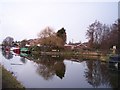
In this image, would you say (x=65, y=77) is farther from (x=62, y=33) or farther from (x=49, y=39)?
(x=62, y=33)

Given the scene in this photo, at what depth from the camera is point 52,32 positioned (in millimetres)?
69438

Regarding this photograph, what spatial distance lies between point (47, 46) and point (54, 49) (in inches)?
110

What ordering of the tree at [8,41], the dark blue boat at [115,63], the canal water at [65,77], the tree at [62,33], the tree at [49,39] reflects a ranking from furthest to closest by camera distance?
the tree at [8,41] < the tree at [62,33] < the tree at [49,39] < the dark blue boat at [115,63] < the canal water at [65,77]

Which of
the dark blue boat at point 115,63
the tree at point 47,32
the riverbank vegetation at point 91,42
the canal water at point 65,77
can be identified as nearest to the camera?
the canal water at point 65,77

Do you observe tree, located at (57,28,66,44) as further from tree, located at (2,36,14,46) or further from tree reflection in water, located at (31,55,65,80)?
tree reflection in water, located at (31,55,65,80)

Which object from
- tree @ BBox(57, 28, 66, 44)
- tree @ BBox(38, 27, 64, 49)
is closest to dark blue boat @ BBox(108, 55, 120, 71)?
tree @ BBox(38, 27, 64, 49)

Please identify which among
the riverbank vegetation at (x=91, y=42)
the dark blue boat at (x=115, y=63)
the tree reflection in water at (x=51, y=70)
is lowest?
the tree reflection in water at (x=51, y=70)

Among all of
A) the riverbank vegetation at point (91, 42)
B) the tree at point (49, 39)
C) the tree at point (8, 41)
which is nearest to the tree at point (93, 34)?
the riverbank vegetation at point (91, 42)

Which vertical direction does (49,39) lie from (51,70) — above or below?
above

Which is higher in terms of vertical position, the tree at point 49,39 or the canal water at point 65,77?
the tree at point 49,39

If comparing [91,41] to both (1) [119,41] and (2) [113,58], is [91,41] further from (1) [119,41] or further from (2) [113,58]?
(2) [113,58]

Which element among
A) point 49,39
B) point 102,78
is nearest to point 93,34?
point 49,39

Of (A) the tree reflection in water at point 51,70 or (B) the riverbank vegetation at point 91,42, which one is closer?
(A) the tree reflection in water at point 51,70

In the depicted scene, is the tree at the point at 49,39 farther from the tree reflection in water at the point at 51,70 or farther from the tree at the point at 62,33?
the tree reflection in water at the point at 51,70
